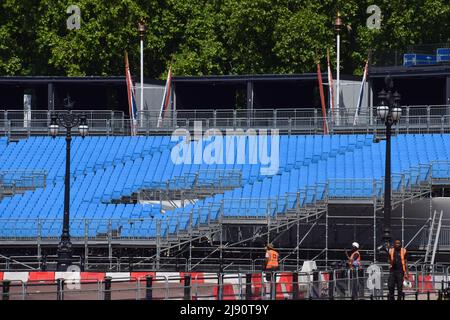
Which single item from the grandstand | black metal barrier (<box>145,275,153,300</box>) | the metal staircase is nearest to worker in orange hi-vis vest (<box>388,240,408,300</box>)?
black metal barrier (<box>145,275,153,300</box>)

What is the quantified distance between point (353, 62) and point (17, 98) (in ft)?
68.6

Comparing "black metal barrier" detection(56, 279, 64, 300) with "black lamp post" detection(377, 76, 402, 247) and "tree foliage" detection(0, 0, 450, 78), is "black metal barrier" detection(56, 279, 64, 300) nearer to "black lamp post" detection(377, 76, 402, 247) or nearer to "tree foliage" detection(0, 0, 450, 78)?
"black lamp post" detection(377, 76, 402, 247)

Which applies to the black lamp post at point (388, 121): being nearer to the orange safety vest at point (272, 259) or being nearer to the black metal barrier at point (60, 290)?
the orange safety vest at point (272, 259)

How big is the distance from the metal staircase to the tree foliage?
24269 millimetres

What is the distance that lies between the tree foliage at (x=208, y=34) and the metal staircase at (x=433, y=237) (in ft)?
79.6

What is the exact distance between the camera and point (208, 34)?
8675cm

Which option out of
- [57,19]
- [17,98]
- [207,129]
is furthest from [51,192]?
[57,19]

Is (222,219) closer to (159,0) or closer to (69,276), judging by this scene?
(69,276)

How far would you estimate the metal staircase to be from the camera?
5471cm

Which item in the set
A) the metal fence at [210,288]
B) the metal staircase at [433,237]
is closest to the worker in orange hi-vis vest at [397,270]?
the metal fence at [210,288]

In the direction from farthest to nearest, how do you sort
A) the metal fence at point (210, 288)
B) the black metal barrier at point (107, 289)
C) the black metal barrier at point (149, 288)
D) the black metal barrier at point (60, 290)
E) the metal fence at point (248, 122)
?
the metal fence at point (248, 122) < the black metal barrier at point (149, 288) < the black metal barrier at point (107, 289) < the metal fence at point (210, 288) < the black metal barrier at point (60, 290)

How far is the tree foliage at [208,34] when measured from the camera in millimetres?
83375

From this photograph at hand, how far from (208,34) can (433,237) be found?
31.8 m

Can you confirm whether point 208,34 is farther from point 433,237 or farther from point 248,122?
point 433,237
